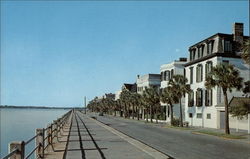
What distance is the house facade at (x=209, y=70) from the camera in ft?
157

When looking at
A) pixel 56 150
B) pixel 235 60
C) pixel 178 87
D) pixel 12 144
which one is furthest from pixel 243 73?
pixel 12 144

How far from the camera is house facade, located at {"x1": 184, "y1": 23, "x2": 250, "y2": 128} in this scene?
157 ft

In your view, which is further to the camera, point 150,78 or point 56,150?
point 150,78

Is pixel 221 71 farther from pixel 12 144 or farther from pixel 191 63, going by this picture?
pixel 12 144

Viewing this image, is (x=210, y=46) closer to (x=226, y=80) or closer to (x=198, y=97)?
(x=198, y=97)

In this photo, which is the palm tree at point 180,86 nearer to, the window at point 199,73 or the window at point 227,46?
the window at point 199,73

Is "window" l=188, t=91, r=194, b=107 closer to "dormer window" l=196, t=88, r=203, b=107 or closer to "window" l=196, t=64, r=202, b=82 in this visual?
"dormer window" l=196, t=88, r=203, b=107

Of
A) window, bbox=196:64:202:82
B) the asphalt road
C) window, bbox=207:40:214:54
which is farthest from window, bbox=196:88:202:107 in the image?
the asphalt road

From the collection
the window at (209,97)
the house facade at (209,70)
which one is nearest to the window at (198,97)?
the house facade at (209,70)

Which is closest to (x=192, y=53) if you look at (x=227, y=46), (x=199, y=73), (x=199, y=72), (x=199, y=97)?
(x=199, y=72)

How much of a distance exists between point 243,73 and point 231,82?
1535cm

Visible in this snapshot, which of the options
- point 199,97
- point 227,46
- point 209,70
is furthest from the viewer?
point 199,97

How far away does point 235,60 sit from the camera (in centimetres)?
4888

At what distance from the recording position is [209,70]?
49531 millimetres
